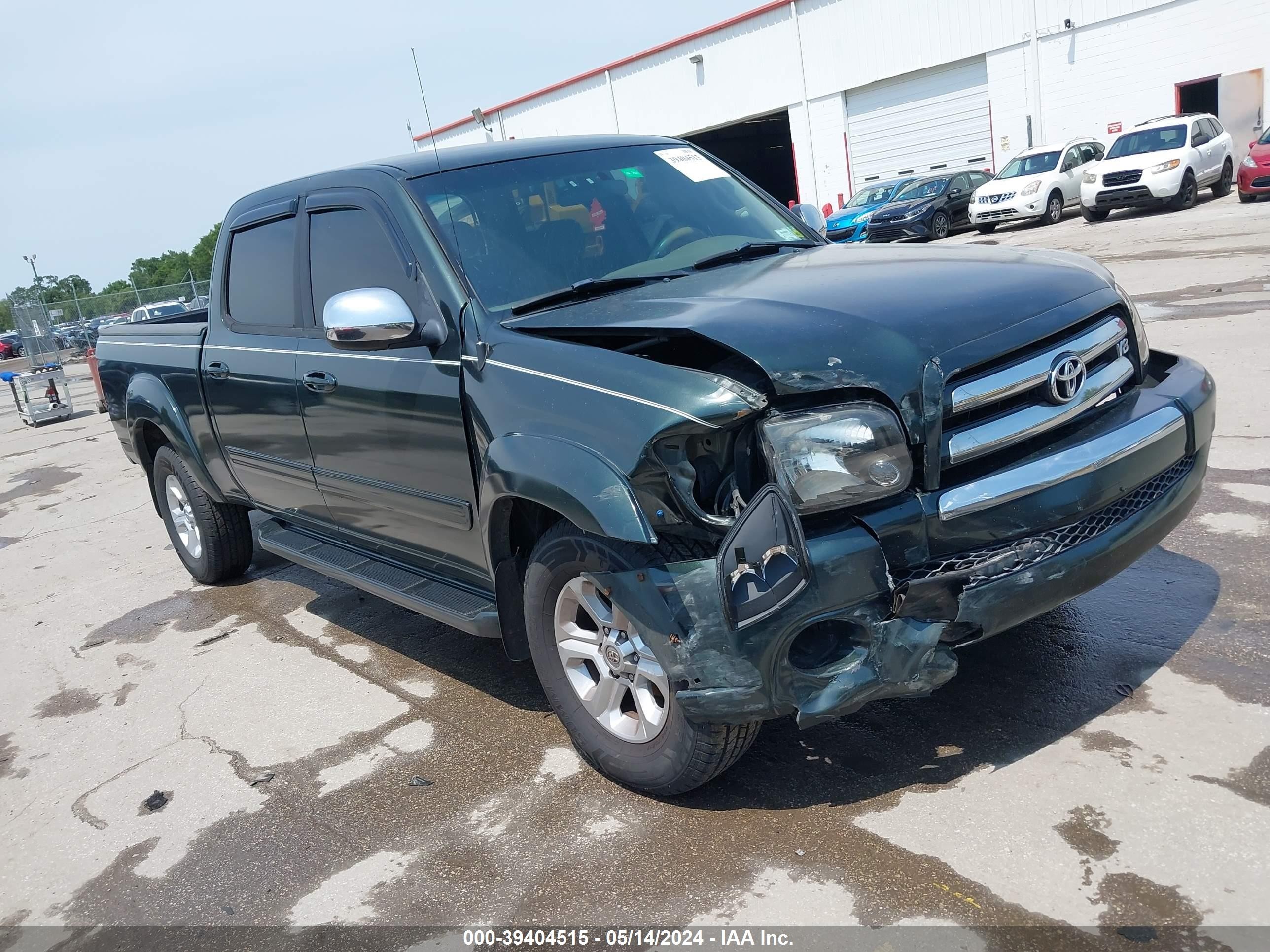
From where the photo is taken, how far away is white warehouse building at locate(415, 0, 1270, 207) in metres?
24.9

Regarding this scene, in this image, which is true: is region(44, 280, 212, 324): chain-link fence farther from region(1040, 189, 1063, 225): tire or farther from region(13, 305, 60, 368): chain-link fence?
region(1040, 189, 1063, 225): tire

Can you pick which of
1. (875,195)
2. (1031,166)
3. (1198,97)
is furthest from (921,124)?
(1031,166)

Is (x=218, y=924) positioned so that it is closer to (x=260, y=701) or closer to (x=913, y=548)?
(x=260, y=701)

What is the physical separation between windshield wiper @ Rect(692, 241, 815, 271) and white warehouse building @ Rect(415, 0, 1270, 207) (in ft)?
61.8

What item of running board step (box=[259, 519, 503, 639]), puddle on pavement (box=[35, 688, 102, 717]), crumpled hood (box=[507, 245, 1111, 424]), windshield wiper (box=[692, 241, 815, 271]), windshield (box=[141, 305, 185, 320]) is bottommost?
puddle on pavement (box=[35, 688, 102, 717])

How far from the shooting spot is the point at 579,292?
3.55 m

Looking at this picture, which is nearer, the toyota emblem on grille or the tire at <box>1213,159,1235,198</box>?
the toyota emblem on grille

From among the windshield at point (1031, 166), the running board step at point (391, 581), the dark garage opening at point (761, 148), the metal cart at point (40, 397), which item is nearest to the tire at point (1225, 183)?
the windshield at point (1031, 166)

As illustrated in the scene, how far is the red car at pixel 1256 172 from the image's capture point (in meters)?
18.7

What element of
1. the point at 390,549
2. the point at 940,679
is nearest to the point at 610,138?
the point at 390,549

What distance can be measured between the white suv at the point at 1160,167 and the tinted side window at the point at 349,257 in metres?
19.9

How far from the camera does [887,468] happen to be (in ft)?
8.68

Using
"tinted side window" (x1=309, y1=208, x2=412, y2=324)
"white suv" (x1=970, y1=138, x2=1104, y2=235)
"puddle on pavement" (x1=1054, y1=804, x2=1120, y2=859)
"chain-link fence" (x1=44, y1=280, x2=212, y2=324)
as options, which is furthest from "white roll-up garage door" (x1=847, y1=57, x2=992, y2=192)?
"puddle on pavement" (x1=1054, y1=804, x2=1120, y2=859)

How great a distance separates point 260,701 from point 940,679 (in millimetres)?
3030
